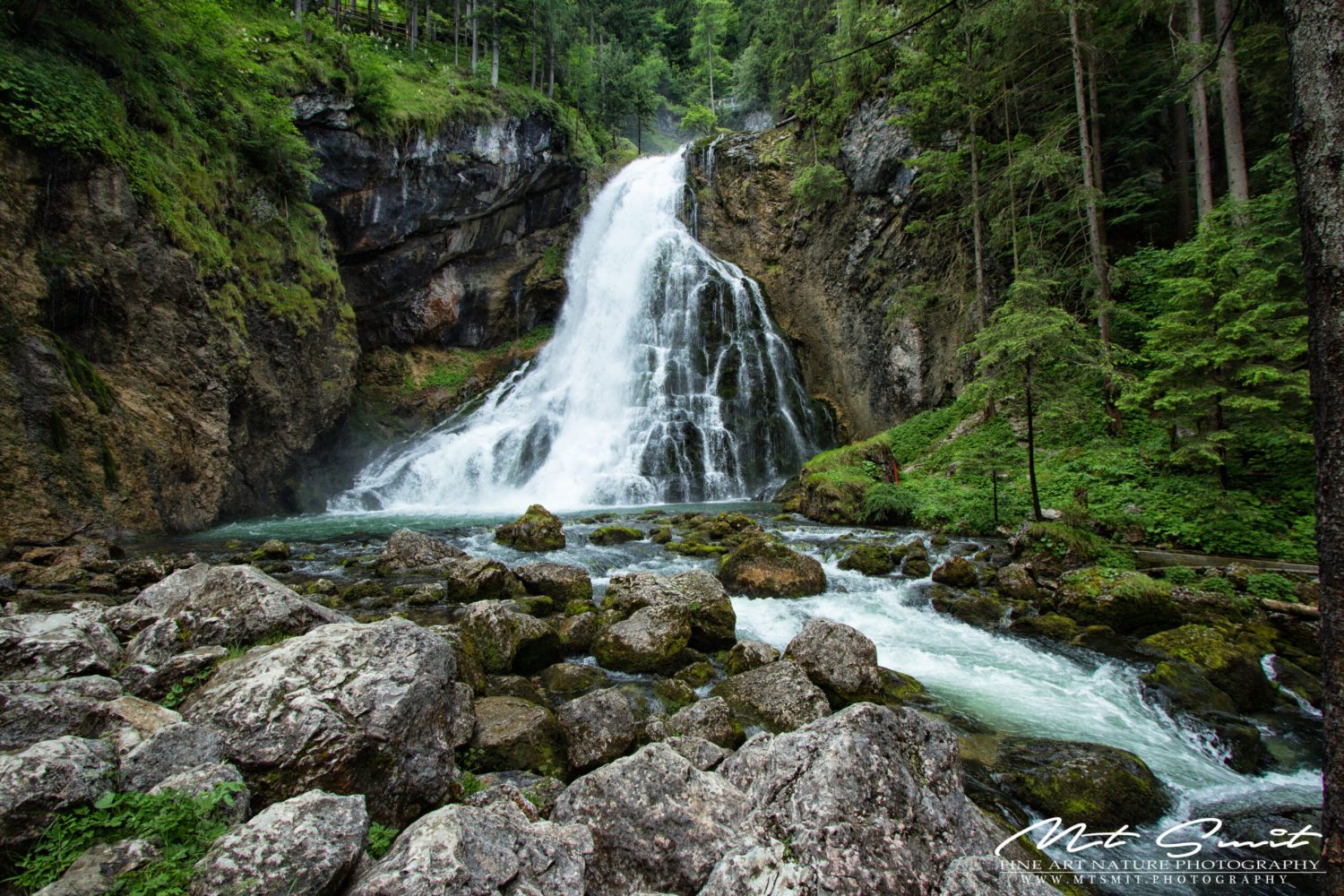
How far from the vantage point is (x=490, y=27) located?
33.4 meters

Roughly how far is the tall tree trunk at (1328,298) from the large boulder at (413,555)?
10699 millimetres

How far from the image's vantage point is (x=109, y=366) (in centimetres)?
1229

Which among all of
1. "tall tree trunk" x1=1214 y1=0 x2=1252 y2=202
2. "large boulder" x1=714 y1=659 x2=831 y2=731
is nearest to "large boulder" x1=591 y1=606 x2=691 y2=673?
"large boulder" x1=714 y1=659 x2=831 y2=731

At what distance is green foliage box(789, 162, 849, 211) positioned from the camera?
79.6 feet

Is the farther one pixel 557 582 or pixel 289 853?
pixel 557 582

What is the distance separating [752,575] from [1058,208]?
48.5 feet

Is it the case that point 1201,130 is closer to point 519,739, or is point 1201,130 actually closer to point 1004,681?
point 1004,681

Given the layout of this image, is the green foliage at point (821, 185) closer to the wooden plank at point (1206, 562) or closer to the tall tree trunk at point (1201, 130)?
the tall tree trunk at point (1201, 130)

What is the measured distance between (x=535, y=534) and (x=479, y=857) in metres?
10.8

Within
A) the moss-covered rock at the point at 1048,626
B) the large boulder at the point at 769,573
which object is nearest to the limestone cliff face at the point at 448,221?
the large boulder at the point at 769,573

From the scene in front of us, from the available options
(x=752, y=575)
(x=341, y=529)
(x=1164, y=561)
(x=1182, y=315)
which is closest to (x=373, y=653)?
(x=752, y=575)

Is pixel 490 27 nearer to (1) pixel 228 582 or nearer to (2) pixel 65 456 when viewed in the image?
(2) pixel 65 456

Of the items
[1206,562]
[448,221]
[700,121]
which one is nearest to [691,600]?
[1206,562]
